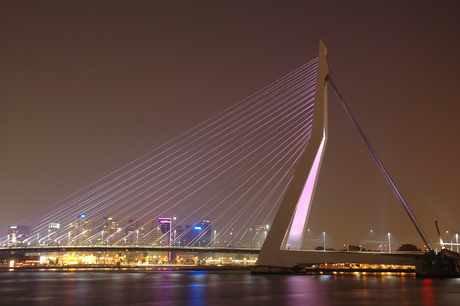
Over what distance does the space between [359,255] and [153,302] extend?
14245 millimetres

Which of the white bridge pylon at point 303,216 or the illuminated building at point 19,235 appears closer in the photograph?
the white bridge pylon at point 303,216

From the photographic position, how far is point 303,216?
24.9m

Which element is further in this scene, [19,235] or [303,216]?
[19,235]

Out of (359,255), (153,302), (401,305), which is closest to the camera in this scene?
(401,305)

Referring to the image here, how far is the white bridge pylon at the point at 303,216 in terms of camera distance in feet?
81.1

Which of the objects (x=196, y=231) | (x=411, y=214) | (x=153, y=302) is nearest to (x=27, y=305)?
(x=153, y=302)

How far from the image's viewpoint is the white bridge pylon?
24.7m

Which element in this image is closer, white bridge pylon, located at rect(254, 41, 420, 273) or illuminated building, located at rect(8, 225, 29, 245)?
white bridge pylon, located at rect(254, 41, 420, 273)

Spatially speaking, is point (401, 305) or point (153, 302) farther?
point (153, 302)

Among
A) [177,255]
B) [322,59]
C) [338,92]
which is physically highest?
[322,59]

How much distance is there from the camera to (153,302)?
50.0 feet

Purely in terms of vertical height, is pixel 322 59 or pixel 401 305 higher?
pixel 322 59

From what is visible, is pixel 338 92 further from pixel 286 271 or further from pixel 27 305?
pixel 27 305

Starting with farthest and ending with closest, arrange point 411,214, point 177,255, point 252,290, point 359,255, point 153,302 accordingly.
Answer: point 177,255
point 359,255
point 411,214
point 252,290
point 153,302
